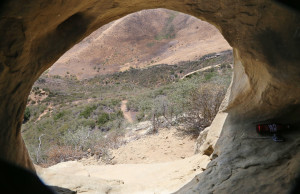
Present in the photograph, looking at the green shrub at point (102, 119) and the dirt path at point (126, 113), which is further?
the dirt path at point (126, 113)

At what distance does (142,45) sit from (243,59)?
3891 cm

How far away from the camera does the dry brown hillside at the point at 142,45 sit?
113 feet

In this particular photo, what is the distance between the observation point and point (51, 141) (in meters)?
12.4

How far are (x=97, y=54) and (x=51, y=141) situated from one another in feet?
92.9

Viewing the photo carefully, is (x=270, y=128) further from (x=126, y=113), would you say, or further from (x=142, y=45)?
(x=142, y=45)

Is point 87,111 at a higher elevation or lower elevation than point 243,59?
lower

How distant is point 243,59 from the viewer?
3238 millimetres

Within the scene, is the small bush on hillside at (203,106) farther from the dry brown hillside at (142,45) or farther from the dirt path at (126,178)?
the dry brown hillside at (142,45)

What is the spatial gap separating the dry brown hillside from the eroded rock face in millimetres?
27983

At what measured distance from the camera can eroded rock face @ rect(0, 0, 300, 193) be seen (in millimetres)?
1955

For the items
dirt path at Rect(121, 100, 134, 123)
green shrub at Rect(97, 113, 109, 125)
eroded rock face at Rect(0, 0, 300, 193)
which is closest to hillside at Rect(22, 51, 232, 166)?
green shrub at Rect(97, 113, 109, 125)

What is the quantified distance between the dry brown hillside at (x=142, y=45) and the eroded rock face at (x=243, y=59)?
28.0 m

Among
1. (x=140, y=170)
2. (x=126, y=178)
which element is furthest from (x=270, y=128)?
(x=140, y=170)

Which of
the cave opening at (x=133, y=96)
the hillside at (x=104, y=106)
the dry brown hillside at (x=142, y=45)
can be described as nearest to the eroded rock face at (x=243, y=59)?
the cave opening at (x=133, y=96)
